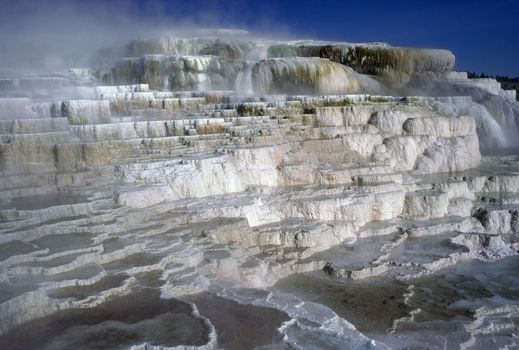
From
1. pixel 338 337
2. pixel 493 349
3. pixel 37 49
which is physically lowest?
pixel 493 349

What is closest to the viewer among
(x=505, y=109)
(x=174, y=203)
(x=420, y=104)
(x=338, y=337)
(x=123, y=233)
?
(x=338, y=337)

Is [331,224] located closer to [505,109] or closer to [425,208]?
[425,208]

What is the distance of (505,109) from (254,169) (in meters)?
9.99

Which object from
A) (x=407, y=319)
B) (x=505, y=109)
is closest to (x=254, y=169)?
(x=407, y=319)

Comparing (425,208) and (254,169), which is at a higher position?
(254,169)

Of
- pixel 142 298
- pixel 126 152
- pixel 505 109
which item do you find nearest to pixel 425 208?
pixel 126 152

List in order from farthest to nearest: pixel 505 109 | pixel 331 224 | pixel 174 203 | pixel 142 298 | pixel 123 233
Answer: pixel 505 109, pixel 331 224, pixel 174 203, pixel 123 233, pixel 142 298

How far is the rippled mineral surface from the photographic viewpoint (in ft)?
15.6

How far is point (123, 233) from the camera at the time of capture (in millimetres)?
6516

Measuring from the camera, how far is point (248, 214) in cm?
786

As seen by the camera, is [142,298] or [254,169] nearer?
[142,298]

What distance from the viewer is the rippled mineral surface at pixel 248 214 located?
4.76 metres

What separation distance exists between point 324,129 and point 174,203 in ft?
14.8

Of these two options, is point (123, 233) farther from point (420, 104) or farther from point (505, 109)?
point (505, 109)
